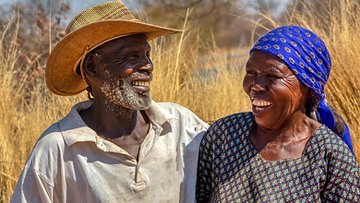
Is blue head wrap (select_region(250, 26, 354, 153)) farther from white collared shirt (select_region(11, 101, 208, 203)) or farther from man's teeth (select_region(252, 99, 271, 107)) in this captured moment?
white collared shirt (select_region(11, 101, 208, 203))

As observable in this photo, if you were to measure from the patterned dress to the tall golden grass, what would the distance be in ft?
6.26

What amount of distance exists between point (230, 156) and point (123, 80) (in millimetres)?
593

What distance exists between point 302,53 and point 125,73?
799 millimetres

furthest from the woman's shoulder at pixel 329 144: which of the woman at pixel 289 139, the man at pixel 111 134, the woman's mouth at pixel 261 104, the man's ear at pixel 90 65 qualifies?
the man's ear at pixel 90 65

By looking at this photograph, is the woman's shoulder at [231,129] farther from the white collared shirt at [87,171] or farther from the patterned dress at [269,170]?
the white collared shirt at [87,171]

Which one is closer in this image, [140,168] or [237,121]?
[140,168]

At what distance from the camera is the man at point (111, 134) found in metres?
3.93

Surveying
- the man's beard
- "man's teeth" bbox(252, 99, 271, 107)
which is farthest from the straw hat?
"man's teeth" bbox(252, 99, 271, 107)

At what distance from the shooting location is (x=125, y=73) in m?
3.99

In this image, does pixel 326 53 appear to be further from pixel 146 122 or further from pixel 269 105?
pixel 146 122

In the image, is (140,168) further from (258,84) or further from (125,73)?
(258,84)

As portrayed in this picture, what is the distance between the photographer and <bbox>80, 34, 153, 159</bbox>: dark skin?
4008 mm

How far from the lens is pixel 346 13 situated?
6965 mm

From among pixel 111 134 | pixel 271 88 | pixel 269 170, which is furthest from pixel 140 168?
pixel 271 88
